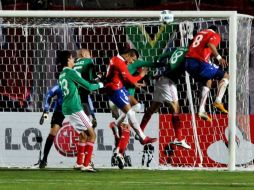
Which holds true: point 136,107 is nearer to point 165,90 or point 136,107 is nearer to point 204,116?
point 165,90

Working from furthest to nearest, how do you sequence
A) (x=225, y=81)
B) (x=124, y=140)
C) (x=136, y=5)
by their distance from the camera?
(x=136, y=5) < (x=124, y=140) < (x=225, y=81)

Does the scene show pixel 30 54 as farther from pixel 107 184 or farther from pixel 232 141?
pixel 107 184

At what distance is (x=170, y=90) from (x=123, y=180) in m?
3.94

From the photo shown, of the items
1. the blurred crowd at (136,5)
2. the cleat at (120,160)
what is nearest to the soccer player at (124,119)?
the cleat at (120,160)

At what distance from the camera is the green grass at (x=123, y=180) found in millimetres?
13798

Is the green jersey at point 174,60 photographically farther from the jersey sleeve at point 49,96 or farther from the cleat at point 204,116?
the jersey sleeve at point 49,96

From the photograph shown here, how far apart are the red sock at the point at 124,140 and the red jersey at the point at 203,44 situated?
5.22ft

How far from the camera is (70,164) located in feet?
63.7

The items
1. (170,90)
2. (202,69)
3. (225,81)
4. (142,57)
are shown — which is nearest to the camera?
(225,81)

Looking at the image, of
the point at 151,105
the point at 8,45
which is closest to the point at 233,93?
the point at 151,105

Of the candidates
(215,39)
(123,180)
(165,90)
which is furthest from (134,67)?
(123,180)

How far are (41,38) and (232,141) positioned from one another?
4.39 meters

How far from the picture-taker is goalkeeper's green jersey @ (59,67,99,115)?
16625 mm

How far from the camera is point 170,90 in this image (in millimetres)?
18766
